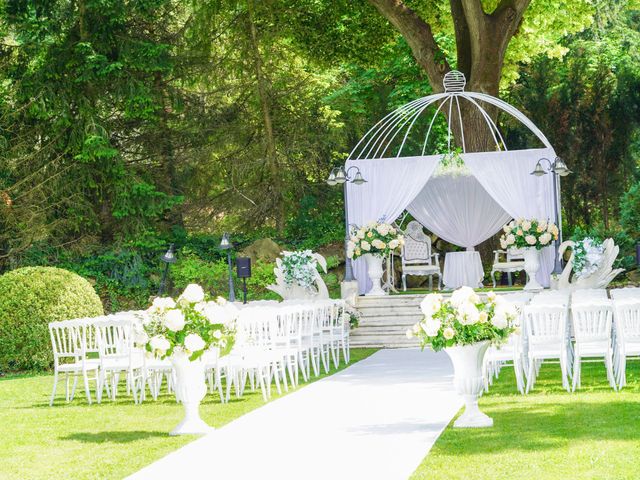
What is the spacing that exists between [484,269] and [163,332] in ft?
41.0

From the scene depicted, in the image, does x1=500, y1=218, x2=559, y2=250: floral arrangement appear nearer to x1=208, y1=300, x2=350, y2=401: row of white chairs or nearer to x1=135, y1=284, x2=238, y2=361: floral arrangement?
x1=208, y1=300, x2=350, y2=401: row of white chairs

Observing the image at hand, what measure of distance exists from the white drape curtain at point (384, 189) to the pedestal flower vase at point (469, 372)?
9.54 metres

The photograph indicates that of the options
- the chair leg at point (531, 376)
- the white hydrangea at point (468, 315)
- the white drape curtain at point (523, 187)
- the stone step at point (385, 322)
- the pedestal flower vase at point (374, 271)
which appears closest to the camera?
the white hydrangea at point (468, 315)

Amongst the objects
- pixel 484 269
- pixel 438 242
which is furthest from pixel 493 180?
pixel 438 242

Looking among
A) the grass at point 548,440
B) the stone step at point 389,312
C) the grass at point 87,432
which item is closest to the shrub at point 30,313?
the grass at point 87,432

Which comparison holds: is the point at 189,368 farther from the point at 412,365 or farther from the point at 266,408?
the point at 412,365

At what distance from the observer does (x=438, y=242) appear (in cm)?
2142

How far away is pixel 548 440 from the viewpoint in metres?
6.88

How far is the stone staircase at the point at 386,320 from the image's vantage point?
50.6ft

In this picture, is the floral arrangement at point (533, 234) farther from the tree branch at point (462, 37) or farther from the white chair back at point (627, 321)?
the white chair back at point (627, 321)

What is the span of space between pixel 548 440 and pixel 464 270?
36.5 ft

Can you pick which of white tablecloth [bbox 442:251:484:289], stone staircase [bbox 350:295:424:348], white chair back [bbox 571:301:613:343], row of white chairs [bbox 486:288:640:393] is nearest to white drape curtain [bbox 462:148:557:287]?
white tablecloth [bbox 442:251:484:289]

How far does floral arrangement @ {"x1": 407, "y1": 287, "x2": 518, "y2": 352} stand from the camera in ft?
24.0

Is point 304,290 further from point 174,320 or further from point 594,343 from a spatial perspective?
point 174,320
